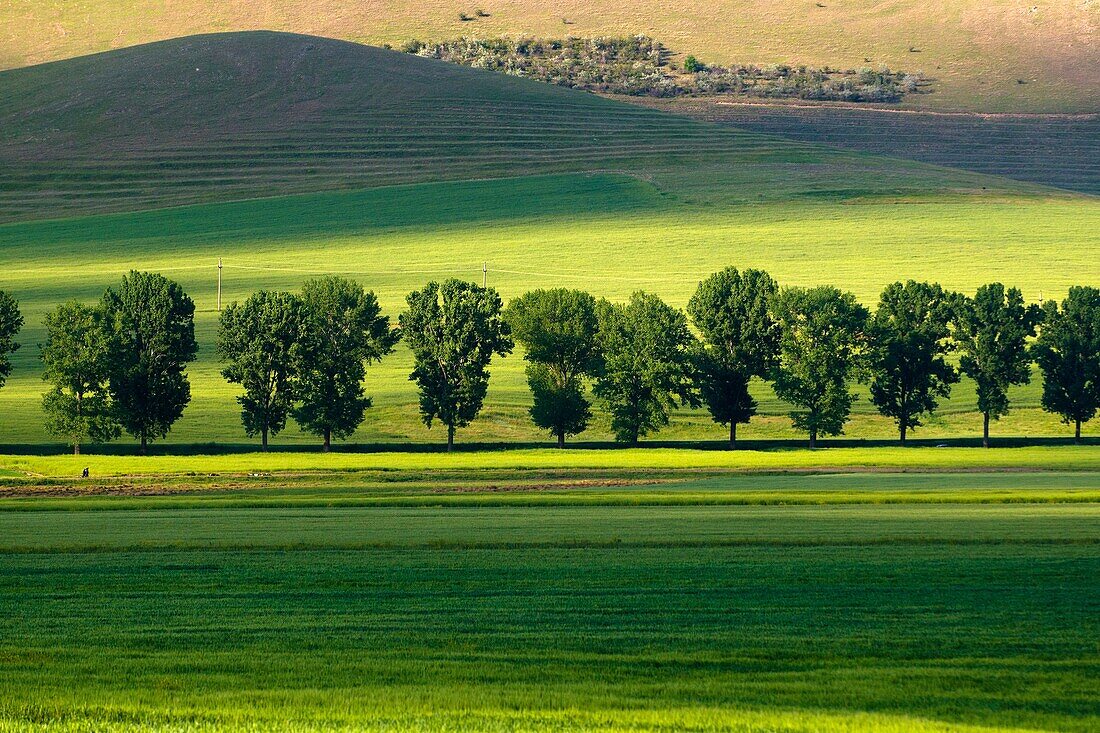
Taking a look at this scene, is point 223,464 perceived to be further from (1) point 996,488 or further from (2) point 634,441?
(1) point 996,488

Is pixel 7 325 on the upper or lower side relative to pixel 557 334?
upper

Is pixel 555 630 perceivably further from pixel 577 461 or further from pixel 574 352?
pixel 574 352

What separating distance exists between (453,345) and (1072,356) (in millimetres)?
38459

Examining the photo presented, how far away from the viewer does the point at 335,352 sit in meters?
76.9

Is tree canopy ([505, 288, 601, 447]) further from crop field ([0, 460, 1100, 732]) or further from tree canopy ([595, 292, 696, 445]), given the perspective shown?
crop field ([0, 460, 1100, 732])

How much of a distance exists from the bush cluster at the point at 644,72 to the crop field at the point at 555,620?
151m

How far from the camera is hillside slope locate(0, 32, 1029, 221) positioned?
13850cm

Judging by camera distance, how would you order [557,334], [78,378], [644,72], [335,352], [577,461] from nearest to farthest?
[577,461] → [78,378] → [335,352] → [557,334] → [644,72]

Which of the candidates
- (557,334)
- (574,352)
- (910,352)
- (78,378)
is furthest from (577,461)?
(78,378)

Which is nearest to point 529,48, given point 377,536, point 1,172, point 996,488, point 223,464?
point 1,172

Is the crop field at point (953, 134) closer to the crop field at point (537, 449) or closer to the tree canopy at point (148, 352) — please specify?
the crop field at point (537, 449)

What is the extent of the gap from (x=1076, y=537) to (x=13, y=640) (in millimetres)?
21524

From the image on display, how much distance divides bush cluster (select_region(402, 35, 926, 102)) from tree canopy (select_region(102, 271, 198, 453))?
11376 cm

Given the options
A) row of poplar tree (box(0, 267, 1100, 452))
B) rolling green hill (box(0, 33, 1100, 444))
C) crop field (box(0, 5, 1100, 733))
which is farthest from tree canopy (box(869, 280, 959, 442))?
rolling green hill (box(0, 33, 1100, 444))
